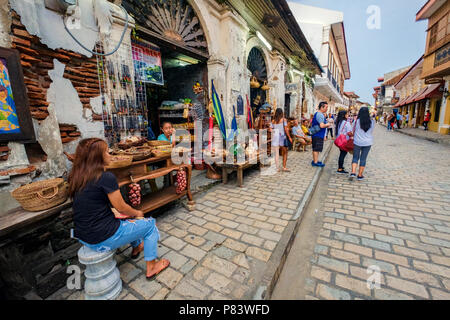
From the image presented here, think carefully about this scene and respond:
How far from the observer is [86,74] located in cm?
328

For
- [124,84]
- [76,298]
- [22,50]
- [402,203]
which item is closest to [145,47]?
[124,84]

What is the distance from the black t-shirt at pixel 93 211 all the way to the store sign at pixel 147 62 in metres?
3.24

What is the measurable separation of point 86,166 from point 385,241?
402cm

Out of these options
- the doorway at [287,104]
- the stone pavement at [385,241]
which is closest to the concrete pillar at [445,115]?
the doorway at [287,104]

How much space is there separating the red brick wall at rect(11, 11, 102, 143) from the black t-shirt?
1757 millimetres

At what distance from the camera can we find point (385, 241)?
2.87 m

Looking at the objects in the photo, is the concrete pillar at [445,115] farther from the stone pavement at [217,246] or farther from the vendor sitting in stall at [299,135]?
the stone pavement at [217,246]

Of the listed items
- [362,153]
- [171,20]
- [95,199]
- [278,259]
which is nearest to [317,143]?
[362,153]

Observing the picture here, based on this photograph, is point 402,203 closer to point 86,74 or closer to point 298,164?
point 298,164

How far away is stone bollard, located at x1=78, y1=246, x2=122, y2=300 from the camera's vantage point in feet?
6.11

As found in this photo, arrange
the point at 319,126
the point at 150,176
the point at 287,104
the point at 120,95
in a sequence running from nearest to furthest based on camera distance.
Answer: the point at 150,176 < the point at 120,95 < the point at 319,126 < the point at 287,104

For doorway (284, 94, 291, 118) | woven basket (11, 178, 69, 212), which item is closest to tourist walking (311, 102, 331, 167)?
woven basket (11, 178, 69, 212)

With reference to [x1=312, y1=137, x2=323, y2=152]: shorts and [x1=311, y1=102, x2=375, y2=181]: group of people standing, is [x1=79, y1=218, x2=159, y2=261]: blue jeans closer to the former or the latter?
[x1=311, y1=102, x2=375, y2=181]: group of people standing

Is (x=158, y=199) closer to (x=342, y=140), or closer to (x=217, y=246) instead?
(x=217, y=246)
